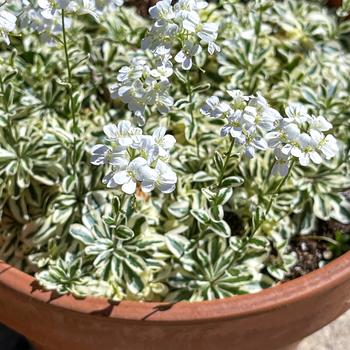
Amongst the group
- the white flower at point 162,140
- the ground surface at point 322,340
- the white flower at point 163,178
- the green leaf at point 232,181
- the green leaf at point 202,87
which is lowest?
the ground surface at point 322,340

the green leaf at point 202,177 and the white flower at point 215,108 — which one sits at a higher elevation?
the white flower at point 215,108

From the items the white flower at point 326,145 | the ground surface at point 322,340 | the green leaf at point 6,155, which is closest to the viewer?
the white flower at point 326,145

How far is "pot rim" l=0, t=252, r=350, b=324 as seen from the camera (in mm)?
1479

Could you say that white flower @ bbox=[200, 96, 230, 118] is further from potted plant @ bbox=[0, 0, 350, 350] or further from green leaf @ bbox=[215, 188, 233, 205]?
green leaf @ bbox=[215, 188, 233, 205]

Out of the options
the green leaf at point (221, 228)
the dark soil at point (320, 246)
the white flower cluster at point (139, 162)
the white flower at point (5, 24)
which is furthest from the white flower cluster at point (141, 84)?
the dark soil at point (320, 246)

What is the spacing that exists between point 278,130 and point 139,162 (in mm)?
271

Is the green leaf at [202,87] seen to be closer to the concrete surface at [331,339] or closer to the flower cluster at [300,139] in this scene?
the flower cluster at [300,139]

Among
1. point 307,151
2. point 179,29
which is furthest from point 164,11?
point 307,151

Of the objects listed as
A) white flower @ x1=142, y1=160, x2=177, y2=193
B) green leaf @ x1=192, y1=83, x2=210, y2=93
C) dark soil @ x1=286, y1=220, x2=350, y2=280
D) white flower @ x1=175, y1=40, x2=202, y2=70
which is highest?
white flower @ x1=175, y1=40, x2=202, y2=70

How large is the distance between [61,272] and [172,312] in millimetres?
265

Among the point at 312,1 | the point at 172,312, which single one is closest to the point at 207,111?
the point at 172,312

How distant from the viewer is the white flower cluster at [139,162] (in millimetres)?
1284

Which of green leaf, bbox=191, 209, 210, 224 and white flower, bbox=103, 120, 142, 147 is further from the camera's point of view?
green leaf, bbox=191, 209, 210, 224

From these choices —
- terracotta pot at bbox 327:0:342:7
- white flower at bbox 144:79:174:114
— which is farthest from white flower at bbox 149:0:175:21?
terracotta pot at bbox 327:0:342:7
